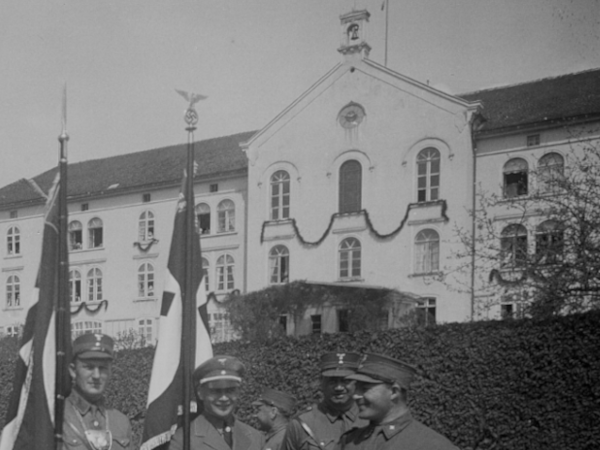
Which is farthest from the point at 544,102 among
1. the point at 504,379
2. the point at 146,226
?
the point at 504,379

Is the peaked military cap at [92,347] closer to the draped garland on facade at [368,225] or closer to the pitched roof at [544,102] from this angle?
the pitched roof at [544,102]

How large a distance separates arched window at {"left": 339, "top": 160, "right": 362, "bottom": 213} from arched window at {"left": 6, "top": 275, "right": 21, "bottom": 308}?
18379mm

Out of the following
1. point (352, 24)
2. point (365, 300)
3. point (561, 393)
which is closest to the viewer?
point (561, 393)

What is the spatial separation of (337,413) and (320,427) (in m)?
0.17

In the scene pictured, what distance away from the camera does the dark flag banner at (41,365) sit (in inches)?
197

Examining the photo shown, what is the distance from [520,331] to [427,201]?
59.4ft

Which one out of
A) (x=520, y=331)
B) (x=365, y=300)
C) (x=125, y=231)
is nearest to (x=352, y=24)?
(x=365, y=300)

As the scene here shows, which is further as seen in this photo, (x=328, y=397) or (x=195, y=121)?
(x=328, y=397)

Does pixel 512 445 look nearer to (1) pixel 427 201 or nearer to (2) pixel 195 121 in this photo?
(2) pixel 195 121

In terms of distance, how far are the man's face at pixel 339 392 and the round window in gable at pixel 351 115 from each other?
25.2m

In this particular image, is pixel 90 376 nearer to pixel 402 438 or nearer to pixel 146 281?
pixel 402 438

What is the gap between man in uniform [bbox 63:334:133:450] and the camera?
5410mm

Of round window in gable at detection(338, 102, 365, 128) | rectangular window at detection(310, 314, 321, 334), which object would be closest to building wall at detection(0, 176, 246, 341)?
rectangular window at detection(310, 314, 321, 334)

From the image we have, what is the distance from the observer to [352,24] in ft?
104
